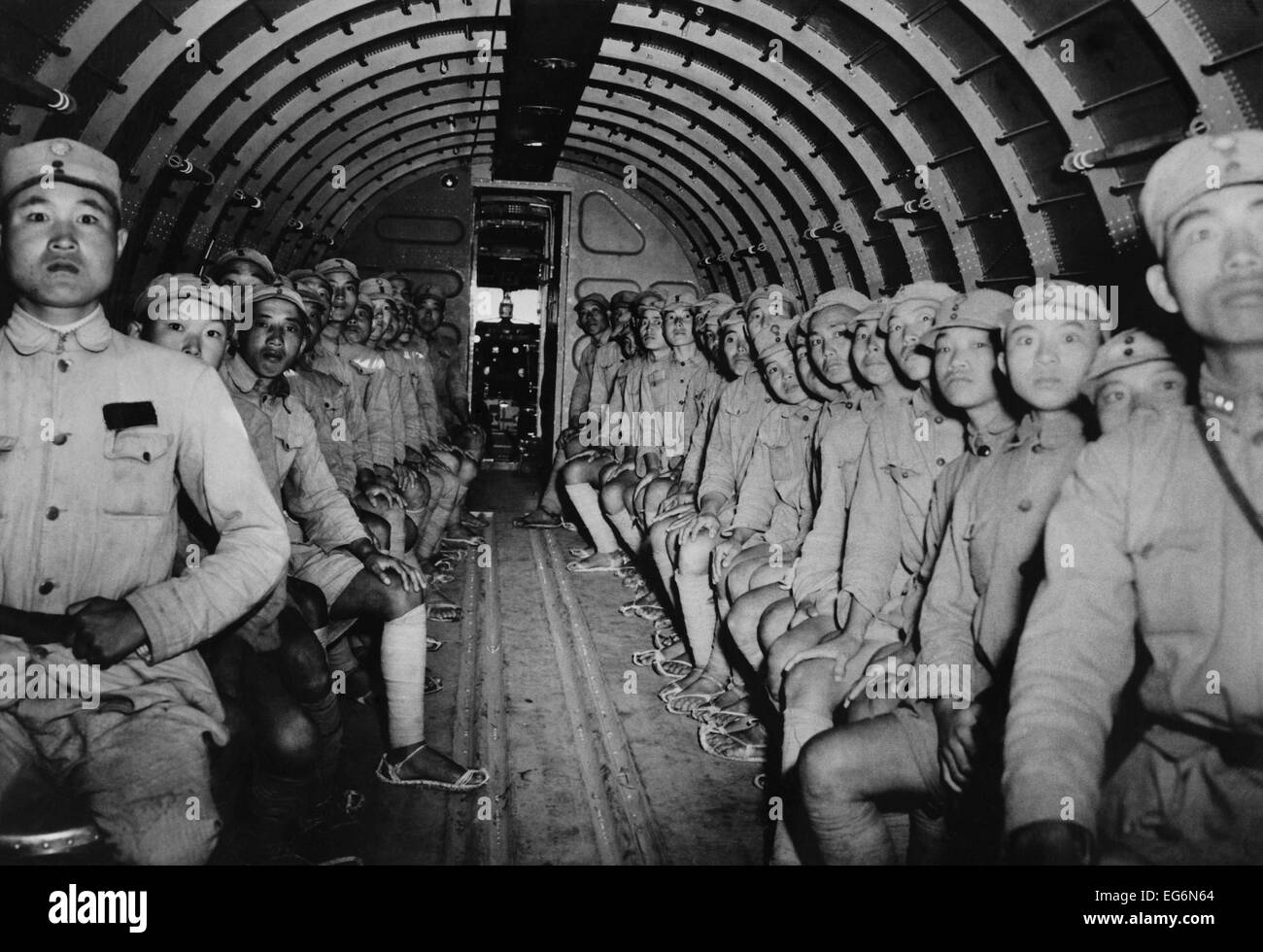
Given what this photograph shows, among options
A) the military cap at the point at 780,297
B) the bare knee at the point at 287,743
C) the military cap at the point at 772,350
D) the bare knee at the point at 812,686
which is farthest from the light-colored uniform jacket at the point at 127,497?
the military cap at the point at 780,297

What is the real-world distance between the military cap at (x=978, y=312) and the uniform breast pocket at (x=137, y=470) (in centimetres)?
240

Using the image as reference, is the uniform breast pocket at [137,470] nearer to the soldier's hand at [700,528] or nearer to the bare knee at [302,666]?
the bare knee at [302,666]

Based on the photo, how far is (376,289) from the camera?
6922 millimetres

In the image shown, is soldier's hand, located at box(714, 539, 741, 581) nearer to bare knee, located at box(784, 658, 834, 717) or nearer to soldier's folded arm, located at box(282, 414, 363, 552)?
bare knee, located at box(784, 658, 834, 717)

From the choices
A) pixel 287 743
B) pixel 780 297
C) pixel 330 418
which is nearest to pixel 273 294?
pixel 330 418

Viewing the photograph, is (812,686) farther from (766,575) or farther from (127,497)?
(127,497)

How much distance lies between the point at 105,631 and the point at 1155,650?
2257 millimetres

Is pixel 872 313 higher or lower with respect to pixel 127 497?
higher

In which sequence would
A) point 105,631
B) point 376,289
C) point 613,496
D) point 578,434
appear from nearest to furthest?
point 105,631 < point 613,496 < point 376,289 < point 578,434

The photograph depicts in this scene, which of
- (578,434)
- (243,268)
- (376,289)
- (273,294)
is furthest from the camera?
(578,434)

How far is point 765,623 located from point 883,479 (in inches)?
30.2

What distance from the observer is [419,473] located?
626cm

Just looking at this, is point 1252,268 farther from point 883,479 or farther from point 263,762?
point 263,762
